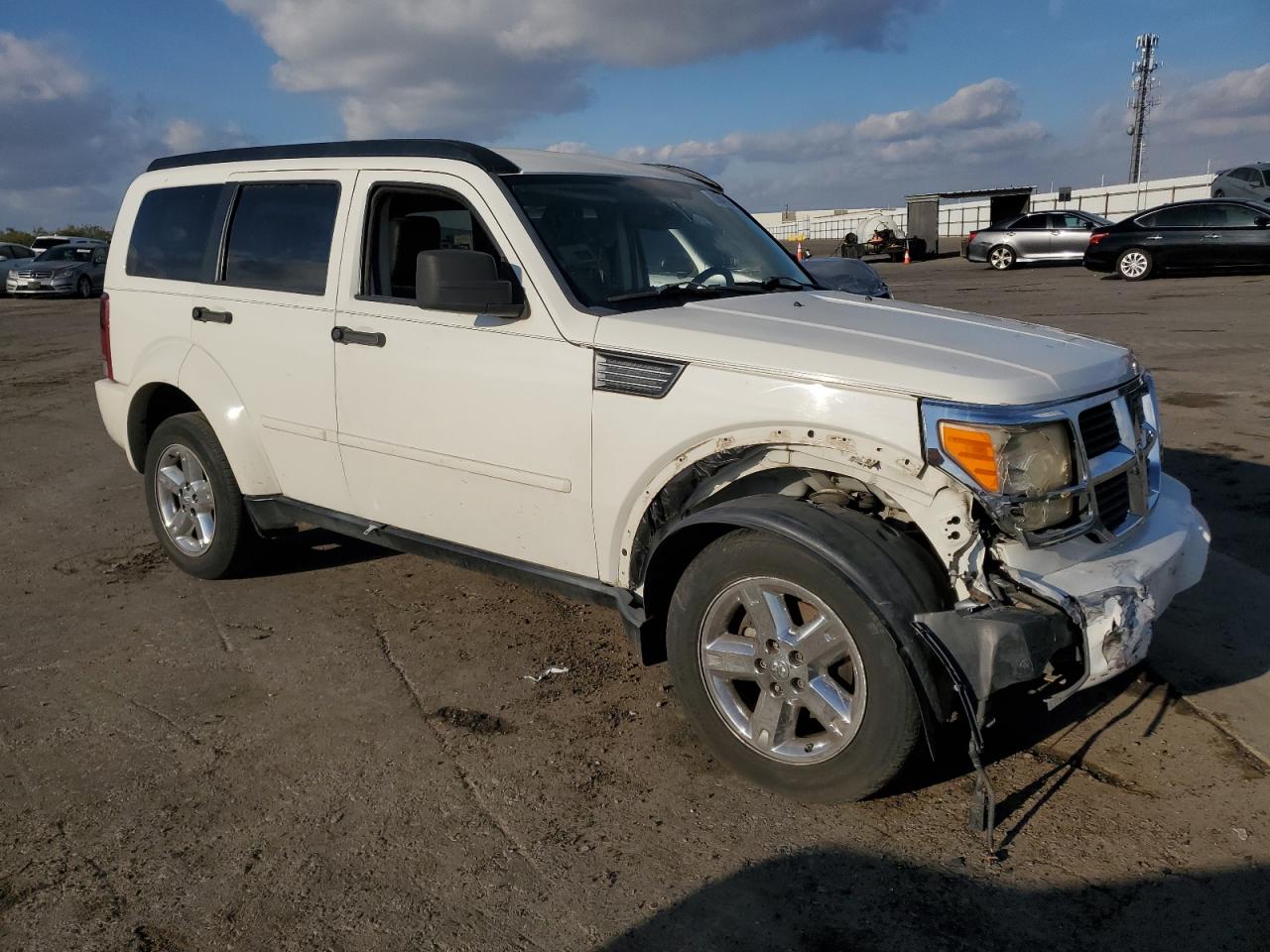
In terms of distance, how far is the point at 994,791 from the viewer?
3316 millimetres

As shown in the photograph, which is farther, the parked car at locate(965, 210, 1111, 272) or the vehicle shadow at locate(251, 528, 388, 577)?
the parked car at locate(965, 210, 1111, 272)

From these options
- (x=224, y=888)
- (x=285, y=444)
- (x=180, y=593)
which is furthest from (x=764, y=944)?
(x=180, y=593)

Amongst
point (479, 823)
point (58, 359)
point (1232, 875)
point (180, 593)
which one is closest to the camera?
point (1232, 875)

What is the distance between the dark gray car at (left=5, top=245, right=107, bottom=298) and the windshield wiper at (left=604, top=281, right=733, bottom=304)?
2809cm

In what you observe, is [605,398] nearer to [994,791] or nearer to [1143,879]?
[994,791]

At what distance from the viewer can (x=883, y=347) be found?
3.24 meters

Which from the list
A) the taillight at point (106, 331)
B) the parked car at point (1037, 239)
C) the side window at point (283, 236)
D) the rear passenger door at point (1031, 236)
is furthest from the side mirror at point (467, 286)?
the rear passenger door at point (1031, 236)

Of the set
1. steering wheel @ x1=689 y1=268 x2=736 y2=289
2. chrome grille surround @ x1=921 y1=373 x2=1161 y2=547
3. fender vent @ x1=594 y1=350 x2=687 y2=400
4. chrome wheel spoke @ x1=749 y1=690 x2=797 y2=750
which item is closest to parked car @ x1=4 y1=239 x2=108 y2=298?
steering wheel @ x1=689 y1=268 x2=736 y2=289

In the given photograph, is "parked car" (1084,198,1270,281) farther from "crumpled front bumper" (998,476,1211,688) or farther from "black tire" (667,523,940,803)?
"black tire" (667,523,940,803)

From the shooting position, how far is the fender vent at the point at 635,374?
342 cm

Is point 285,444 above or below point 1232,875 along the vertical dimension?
above

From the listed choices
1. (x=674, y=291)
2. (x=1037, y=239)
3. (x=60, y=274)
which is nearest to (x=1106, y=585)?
(x=674, y=291)

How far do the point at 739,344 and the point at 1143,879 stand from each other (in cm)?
193

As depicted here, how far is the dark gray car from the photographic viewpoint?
27.9 metres
